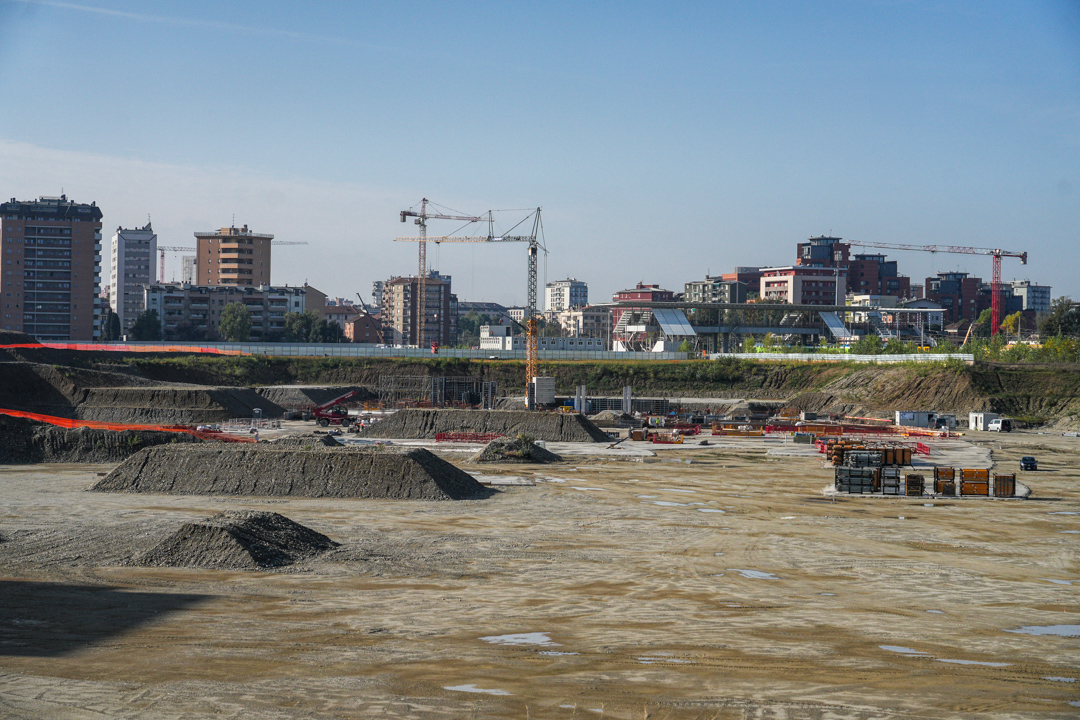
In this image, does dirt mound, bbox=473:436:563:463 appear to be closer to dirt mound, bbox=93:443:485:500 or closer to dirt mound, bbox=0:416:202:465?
dirt mound, bbox=93:443:485:500

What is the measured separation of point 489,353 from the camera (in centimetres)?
11925

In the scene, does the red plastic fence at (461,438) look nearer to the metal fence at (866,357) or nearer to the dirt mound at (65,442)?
the dirt mound at (65,442)

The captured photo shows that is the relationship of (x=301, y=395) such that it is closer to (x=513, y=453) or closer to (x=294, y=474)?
(x=513, y=453)

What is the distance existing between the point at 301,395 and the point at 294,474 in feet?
184

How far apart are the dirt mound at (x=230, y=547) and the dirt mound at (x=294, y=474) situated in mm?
12010

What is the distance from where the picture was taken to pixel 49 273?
165 meters

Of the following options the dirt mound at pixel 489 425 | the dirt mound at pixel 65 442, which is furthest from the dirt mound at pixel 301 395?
the dirt mound at pixel 65 442

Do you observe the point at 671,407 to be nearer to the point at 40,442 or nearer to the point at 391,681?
the point at 40,442

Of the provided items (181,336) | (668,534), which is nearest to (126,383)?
(668,534)

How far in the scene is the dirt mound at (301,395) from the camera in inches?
3607

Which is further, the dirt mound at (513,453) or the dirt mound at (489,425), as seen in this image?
the dirt mound at (489,425)

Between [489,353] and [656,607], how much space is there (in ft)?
325

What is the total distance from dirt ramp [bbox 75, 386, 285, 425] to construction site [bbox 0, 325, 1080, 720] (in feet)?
59.4

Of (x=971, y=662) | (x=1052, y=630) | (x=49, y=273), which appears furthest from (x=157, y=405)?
(x=49, y=273)
